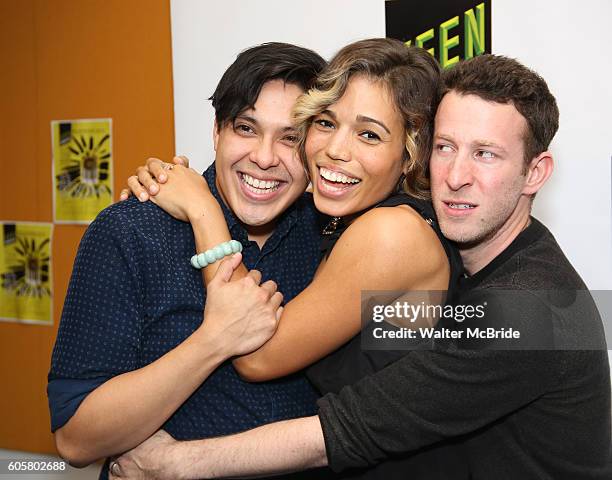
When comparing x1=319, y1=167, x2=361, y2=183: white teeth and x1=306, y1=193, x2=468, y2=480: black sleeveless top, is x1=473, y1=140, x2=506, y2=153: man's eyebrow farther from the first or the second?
x1=319, y1=167, x2=361, y2=183: white teeth

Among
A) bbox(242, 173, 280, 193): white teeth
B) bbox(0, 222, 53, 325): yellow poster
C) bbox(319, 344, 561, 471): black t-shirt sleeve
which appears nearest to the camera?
bbox(319, 344, 561, 471): black t-shirt sleeve

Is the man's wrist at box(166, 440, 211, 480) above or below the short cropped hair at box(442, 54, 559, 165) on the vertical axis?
below

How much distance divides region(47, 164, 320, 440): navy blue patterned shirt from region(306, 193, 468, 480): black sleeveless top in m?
0.15

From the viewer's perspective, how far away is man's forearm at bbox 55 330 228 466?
1.64 meters

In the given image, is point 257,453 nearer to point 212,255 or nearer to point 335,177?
point 212,255

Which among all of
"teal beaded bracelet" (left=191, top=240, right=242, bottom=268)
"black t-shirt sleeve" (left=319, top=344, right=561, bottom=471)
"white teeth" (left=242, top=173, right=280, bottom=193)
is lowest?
"black t-shirt sleeve" (left=319, top=344, right=561, bottom=471)

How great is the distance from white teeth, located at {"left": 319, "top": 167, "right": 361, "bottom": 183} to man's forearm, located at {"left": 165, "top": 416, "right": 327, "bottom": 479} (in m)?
0.58

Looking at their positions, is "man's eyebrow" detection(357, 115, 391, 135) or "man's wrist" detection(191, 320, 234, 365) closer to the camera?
"man's wrist" detection(191, 320, 234, 365)

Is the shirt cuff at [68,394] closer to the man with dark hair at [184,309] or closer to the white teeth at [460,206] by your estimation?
the man with dark hair at [184,309]

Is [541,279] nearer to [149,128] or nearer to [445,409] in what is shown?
[445,409]

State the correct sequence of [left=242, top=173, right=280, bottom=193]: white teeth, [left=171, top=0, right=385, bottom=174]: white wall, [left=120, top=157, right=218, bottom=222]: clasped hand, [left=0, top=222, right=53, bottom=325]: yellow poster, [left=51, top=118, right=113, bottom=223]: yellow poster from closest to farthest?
1. [left=120, top=157, right=218, bottom=222]: clasped hand
2. [left=242, top=173, right=280, bottom=193]: white teeth
3. [left=171, top=0, right=385, bottom=174]: white wall
4. [left=51, top=118, right=113, bottom=223]: yellow poster
5. [left=0, top=222, right=53, bottom=325]: yellow poster

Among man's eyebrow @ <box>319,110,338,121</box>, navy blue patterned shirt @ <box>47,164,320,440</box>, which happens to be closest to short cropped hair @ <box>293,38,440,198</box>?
man's eyebrow @ <box>319,110,338,121</box>

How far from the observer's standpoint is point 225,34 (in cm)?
337

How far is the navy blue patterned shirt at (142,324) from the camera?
5.48 feet
